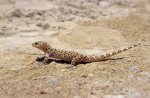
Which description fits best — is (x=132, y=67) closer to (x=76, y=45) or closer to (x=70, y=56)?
(x=70, y=56)

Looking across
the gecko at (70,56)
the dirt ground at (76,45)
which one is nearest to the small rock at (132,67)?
the dirt ground at (76,45)

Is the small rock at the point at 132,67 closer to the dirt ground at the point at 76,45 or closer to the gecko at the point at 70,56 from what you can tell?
the dirt ground at the point at 76,45

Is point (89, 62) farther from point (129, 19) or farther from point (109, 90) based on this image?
point (129, 19)

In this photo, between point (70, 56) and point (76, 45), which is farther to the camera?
point (76, 45)

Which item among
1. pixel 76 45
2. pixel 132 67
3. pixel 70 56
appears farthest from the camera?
pixel 76 45

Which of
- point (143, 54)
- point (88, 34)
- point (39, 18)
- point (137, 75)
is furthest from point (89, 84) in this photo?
point (39, 18)

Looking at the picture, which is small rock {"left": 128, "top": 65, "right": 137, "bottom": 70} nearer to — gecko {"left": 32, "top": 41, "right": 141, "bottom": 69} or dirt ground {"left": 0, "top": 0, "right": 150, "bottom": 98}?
dirt ground {"left": 0, "top": 0, "right": 150, "bottom": 98}

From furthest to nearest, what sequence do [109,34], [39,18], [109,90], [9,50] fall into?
[39,18] → [109,34] → [9,50] → [109,90]

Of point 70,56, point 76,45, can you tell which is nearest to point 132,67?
point 70,56
